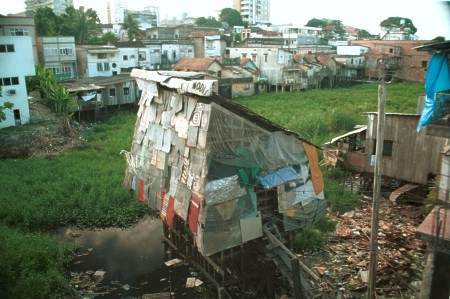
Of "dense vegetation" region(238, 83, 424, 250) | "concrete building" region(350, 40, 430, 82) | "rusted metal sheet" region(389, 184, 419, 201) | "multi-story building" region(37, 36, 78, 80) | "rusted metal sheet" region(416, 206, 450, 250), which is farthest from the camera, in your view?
"concrete building" region(350, 40, 430, 82)

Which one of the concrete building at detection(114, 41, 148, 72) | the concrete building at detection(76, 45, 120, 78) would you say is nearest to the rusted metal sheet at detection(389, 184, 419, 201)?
the concrete building at detection(76, 45, 120, 78)

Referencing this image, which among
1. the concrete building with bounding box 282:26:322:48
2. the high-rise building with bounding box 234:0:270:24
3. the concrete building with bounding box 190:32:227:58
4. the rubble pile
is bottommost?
the rubble pile

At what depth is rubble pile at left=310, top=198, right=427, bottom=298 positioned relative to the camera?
10.1 metres

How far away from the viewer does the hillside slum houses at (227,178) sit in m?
9.15

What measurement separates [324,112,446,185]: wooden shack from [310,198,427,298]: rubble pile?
1541 mm

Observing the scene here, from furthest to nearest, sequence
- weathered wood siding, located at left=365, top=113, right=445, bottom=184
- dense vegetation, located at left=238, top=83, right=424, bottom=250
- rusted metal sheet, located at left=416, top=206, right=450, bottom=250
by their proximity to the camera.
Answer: weathered wood siding, located at left=365, top=113, right=445, bottom=184, dense vegetation, located at left=238, top=83, right=424, bottom=250, rusted metal sheet, located at left=416, top=206, right=450, bottom=250

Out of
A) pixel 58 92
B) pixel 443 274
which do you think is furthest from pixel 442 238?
pixel 58 92

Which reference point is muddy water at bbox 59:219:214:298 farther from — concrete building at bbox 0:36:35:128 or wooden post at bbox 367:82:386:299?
concrete building at bbox 0:36:35:128

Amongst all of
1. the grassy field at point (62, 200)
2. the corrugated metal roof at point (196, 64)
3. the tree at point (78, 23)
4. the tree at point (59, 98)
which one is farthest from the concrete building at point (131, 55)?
the grassy field at point (62, 200)

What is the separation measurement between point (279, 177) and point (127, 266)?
6.19 m

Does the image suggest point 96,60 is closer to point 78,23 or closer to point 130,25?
point 78,23

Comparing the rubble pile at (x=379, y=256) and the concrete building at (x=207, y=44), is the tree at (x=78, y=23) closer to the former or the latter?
the concrete building at (x=207, y=44)

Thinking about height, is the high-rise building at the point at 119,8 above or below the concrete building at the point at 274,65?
above

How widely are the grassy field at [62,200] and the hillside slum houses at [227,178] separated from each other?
10.0 feet
